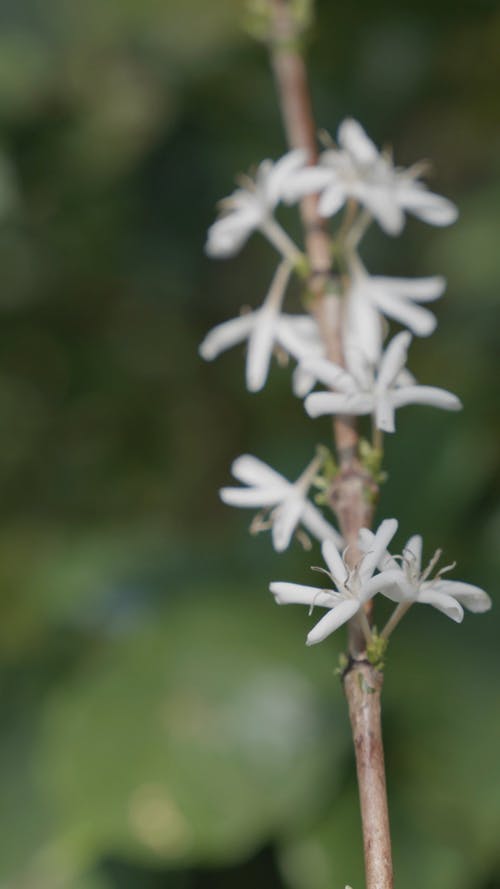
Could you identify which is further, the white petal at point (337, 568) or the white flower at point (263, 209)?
the white flower at point (263, 209)

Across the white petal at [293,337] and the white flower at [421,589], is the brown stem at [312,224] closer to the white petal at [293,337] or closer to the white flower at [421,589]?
the white petal at [293,337]

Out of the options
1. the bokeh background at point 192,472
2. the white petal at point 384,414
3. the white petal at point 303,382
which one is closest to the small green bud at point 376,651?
the white petal at point 384,414

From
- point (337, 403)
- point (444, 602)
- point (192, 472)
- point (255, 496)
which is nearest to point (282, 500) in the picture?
point (255, 496)

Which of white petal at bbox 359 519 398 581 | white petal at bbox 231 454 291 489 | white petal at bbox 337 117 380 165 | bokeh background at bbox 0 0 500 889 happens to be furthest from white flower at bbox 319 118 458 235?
bokeh background at bbox 0 0 500 889

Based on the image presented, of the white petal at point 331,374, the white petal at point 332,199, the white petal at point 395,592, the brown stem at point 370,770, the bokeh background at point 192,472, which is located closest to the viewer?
the brown stem at point 370,770

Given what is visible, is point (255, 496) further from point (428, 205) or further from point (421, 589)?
point (428, 205)
